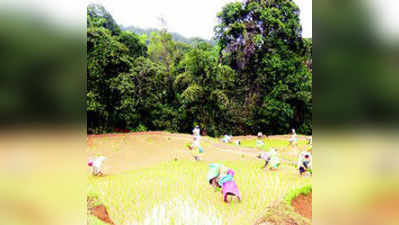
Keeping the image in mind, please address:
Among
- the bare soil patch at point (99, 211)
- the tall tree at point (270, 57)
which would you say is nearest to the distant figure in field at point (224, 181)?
the bare soil patch at point (99, 211)

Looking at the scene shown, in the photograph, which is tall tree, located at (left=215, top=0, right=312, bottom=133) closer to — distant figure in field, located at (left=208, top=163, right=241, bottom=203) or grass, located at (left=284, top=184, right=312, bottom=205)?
grass, located at (left=284, top=184, right=312, bottom=205)

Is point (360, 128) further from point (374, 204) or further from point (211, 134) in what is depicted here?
point (211, 134)

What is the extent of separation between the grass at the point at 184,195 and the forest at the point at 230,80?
17.2 ft

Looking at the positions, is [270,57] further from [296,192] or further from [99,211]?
[99,211]

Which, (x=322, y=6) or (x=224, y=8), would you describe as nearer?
(x=322, y=6)

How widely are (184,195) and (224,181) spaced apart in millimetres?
737

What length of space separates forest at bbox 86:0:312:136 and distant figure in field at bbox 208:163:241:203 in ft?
20.5

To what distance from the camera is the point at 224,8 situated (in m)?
11.5

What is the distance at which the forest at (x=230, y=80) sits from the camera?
10430mm

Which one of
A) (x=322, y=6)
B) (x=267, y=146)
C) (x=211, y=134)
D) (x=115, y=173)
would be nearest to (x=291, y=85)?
(x=267, y=146)

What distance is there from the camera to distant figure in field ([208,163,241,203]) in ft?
13.2

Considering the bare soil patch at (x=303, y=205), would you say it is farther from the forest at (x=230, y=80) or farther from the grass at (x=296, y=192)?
the forest at (x=230, y=80)

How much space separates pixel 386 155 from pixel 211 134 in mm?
10645

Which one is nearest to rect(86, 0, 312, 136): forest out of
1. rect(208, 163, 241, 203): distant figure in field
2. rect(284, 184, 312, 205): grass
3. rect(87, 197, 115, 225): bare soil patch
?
rect(208, 163, 241, 203): distant figure in field
